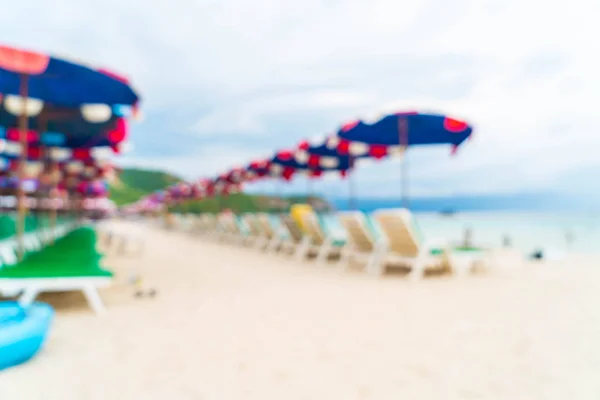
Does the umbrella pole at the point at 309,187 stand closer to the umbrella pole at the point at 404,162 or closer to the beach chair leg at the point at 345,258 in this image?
the beach chair leg at the point at 345,258

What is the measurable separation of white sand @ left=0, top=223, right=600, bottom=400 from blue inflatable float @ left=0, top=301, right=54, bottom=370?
62mm

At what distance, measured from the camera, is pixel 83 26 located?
7.76 metres

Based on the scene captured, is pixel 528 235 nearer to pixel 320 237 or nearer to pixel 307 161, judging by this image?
pixel 307 161

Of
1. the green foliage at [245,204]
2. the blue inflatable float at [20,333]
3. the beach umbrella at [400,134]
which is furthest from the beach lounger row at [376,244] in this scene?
the blue inflatable float at [20,333]

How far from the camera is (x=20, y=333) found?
2148 millimetres

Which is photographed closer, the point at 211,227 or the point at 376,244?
the point at 376,244

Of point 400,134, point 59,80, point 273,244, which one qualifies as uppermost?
point 59,80

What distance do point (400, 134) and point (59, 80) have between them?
430 cm

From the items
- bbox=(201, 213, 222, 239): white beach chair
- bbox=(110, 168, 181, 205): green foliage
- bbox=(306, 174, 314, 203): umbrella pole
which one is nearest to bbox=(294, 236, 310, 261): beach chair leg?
bbox=(306, 174, 314, 203): umbrella pole

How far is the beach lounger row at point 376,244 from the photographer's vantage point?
17.5 feet

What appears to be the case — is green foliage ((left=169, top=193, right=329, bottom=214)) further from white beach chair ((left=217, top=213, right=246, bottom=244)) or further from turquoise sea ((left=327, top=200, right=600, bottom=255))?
turquoise sea ((left=327, top=200, right=600, bottom=255))

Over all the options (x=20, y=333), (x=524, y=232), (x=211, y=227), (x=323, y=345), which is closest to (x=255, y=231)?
(x=211, y=227)

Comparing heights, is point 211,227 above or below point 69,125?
below

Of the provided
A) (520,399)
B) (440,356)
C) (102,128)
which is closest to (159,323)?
(440,356)
